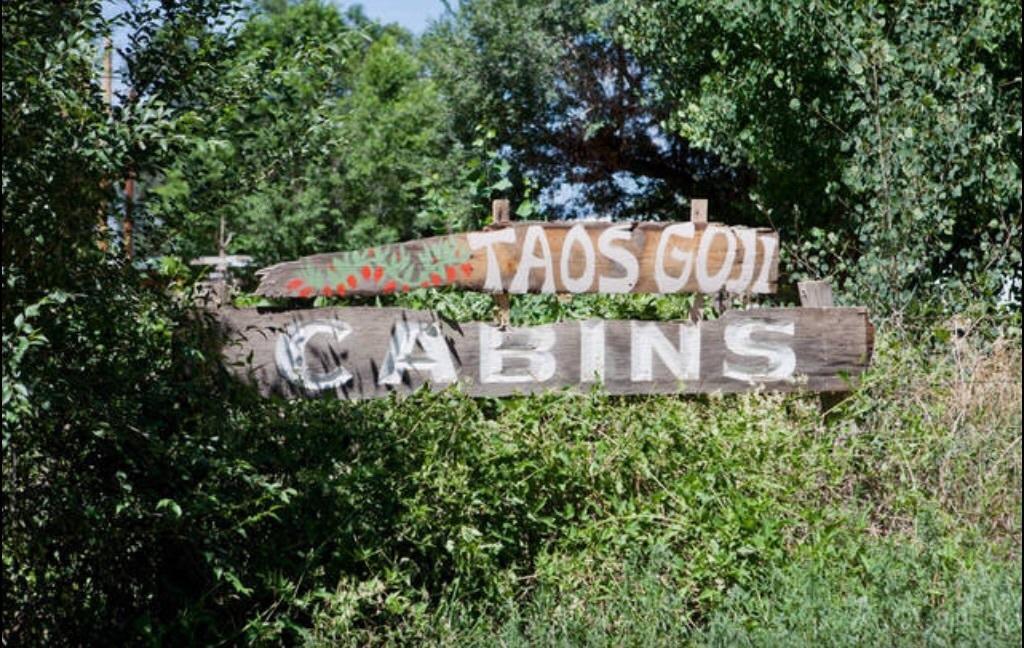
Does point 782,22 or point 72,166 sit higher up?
point 782,22

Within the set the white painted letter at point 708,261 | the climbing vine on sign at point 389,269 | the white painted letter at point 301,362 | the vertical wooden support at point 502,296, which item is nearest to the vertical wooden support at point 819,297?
the white painted letter at point 708,261

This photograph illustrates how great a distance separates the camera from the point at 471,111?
18828 mm

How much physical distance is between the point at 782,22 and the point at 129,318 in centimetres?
615

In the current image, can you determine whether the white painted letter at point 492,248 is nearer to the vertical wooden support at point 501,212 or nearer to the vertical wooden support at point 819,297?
the vertical wooden support at point 501,212

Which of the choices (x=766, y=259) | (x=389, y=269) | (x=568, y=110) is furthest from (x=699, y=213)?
(x=568, y=110)

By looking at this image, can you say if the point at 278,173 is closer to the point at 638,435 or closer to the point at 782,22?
the point at 638,435

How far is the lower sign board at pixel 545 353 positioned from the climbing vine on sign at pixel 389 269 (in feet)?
0.53

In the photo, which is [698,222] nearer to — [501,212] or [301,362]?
[501,212]

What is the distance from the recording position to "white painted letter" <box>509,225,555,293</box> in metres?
5.52

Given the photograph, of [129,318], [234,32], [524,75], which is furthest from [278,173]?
[524,75]

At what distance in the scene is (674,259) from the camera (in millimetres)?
5648

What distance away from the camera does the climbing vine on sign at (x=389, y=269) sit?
527cm

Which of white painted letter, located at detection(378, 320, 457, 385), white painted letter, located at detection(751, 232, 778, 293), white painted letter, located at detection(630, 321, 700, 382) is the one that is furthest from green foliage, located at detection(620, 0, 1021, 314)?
white painted letter, located at detection(378, 320, 457, 385)

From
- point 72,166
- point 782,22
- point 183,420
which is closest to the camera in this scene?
point 72,166
